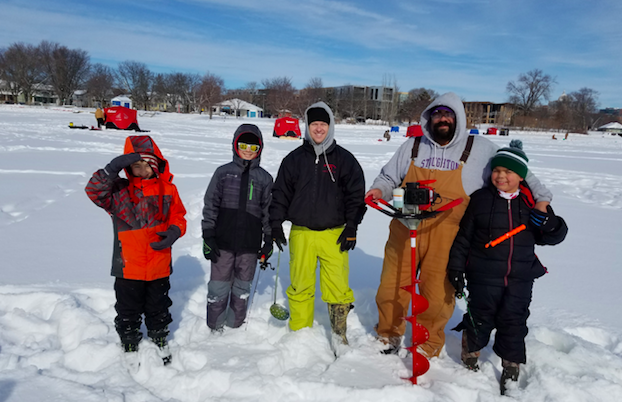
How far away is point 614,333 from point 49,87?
82903 millimetres

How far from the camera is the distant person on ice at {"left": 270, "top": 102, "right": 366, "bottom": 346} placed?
277 cm

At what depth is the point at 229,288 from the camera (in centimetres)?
306

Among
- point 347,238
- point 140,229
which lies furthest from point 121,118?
point 347,238

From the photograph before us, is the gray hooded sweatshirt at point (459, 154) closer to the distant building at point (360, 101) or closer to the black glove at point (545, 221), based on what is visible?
the black glove at point (545, 221)

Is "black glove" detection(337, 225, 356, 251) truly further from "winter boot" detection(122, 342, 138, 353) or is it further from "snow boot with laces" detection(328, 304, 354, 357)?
"winter boot" detection(122, 342, 138, 353)

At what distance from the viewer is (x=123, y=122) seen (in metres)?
22.8

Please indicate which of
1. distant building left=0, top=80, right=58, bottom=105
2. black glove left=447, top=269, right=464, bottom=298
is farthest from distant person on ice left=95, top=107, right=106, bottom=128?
distant building left=0, top=80, right=58, bottom=105

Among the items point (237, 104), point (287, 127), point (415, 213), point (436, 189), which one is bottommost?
point (415, 213)

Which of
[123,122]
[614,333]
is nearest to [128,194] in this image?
[614,333]

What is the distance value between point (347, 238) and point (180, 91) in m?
70.9

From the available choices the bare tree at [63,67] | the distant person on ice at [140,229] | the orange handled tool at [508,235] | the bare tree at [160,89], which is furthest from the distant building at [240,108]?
the orange handled tool at [508,235]

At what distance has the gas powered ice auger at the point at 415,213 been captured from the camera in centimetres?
230

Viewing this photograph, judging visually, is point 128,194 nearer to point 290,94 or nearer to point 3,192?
point 3,192

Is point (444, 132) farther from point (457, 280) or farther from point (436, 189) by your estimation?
point (457, 280)
